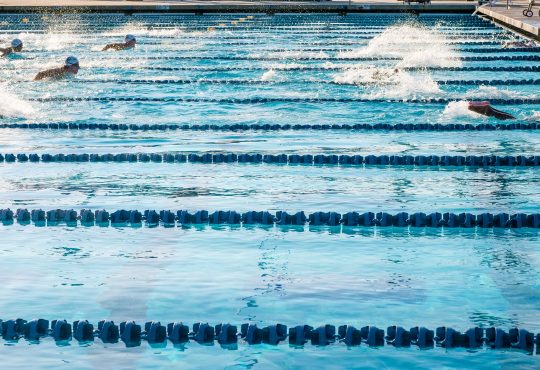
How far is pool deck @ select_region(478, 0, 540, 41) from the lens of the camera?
17.9 meters

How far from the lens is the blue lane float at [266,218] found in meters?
6.39

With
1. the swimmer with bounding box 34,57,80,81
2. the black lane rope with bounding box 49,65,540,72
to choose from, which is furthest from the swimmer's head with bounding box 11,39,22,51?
the swimmer with bounding box 34,57,80,81

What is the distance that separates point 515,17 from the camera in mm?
20062

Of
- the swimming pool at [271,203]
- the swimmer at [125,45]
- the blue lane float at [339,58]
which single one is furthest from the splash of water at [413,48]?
the swimmer at [125,45]

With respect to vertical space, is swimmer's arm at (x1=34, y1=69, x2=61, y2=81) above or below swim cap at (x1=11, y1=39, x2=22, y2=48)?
below

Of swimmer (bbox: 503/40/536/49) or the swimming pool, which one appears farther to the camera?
swimmer (bbox: 503/40/536/49)

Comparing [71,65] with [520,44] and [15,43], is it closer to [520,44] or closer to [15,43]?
[15,43]

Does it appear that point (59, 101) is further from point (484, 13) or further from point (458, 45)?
point (484, 13)

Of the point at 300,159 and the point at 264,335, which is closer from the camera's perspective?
the point at 264,335

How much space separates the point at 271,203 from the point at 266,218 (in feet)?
1.87

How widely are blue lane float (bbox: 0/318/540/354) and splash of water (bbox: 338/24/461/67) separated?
10.7 meters

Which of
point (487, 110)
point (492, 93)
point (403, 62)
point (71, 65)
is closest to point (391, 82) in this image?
point (492, 93)

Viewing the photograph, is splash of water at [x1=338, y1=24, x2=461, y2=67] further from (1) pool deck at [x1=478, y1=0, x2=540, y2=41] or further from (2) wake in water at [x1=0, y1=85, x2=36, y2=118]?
(2) wake in water at [x1=0, y1=85, x2=36, y2=118]

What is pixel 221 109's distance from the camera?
11.4m
